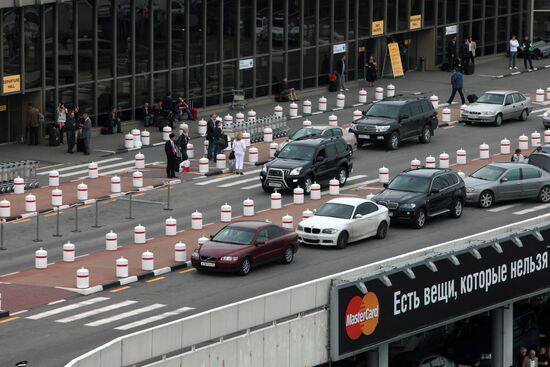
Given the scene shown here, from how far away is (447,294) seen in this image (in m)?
43.4

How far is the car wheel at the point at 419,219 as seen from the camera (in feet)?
176

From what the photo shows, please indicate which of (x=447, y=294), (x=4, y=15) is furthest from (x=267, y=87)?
(x=447, y=294)

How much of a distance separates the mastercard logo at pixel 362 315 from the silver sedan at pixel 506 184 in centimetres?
1734

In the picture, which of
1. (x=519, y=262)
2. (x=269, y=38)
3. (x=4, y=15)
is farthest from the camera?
(x=269, y=38)

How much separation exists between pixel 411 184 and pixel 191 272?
32.7 ft

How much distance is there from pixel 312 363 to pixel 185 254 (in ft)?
37.3

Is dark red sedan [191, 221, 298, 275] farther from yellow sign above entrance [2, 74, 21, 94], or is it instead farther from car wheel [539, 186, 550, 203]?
yellow sign above entrance [2, 74, 21, 94]

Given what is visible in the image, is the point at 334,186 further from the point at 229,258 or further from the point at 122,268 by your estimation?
the point at 122,268

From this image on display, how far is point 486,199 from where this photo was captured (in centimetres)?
5722

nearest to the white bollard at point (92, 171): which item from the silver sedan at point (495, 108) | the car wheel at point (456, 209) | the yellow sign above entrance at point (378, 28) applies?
the car wheel at point (456, 209)

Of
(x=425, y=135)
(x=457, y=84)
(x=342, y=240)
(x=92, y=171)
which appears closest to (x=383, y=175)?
(x=425, y=135)

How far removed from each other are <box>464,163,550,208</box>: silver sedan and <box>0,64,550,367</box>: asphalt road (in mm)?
485

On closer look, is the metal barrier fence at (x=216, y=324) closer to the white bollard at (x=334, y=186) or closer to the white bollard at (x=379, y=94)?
the white bollard at (x=334, y=186)

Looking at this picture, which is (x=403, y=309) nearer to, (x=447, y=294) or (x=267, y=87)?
(x=447, y=294)
